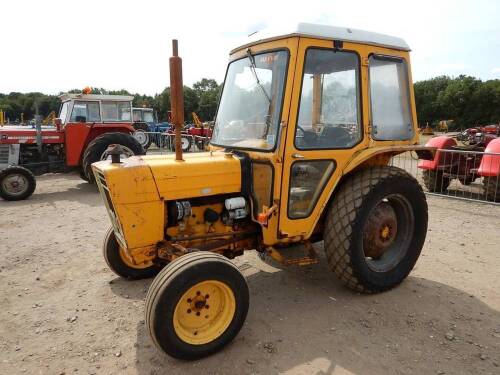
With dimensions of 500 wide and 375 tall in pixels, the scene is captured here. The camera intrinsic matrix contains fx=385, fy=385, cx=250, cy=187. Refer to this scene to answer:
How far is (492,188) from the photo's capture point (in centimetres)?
748

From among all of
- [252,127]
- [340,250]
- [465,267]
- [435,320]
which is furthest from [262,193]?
[465,267]

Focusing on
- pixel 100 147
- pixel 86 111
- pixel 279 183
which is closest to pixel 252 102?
pixel 279 183

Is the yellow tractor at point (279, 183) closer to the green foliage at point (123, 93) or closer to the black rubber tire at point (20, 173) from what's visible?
the black rubber tire at point (20, 173)

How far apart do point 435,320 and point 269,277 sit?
5.27ft

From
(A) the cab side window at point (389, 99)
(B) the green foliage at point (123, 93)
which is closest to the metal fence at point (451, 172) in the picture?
(A) the cab side window at point (389, 99)

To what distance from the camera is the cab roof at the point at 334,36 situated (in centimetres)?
308

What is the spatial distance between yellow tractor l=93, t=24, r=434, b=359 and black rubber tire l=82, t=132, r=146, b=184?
504 centimetres

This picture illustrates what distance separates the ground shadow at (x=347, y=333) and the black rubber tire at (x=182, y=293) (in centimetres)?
11

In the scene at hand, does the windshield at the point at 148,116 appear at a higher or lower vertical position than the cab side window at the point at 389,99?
higher

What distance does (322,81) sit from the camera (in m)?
3.51

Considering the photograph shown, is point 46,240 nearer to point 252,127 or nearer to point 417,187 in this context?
point 252,127

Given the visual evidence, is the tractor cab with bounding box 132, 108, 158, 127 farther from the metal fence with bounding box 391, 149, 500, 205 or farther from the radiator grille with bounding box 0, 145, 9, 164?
the metal fence with bounding box 391, 149, 500, 205

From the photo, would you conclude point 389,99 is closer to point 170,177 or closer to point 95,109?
point 170,177

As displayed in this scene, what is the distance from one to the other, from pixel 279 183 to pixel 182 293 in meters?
1.16
